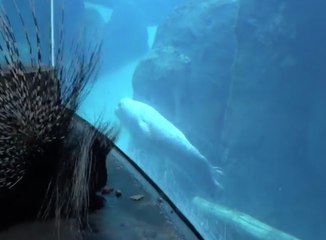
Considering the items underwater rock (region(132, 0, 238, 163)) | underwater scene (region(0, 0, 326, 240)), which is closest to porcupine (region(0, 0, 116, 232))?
underwater scene (region(0, 0, 326, 240))

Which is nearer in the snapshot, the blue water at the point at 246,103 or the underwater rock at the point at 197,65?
the blue water at the point at 246,103

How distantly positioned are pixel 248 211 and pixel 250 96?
7.17ft

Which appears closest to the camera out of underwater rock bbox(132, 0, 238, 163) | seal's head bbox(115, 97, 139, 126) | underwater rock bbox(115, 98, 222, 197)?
underwater rock bbox(115, 98, 222, 197)

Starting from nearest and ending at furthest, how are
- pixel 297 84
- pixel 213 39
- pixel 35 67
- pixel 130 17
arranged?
pixel 35 67 → pixel 297 84 → pixel 213 39 → pixel 130 17

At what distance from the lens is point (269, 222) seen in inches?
243

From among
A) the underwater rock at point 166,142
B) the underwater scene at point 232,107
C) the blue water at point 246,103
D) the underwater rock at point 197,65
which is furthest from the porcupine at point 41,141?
the underwater rock at point 197,65

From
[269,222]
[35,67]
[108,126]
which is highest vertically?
[35,67]

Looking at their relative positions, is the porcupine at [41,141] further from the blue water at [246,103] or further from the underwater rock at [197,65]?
the underwater rock at [197,65]

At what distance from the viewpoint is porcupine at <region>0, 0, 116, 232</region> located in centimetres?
93

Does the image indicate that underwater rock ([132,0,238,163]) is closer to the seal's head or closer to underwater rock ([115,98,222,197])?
underwater rock ([115,98,222,197])

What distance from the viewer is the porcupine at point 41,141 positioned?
0.93 metres

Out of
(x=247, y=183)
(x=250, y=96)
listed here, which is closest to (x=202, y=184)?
(x=247, y=183)

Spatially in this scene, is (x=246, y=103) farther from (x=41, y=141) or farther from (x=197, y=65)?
(x=41, y=141)

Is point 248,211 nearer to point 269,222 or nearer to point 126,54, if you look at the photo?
point 269,222
